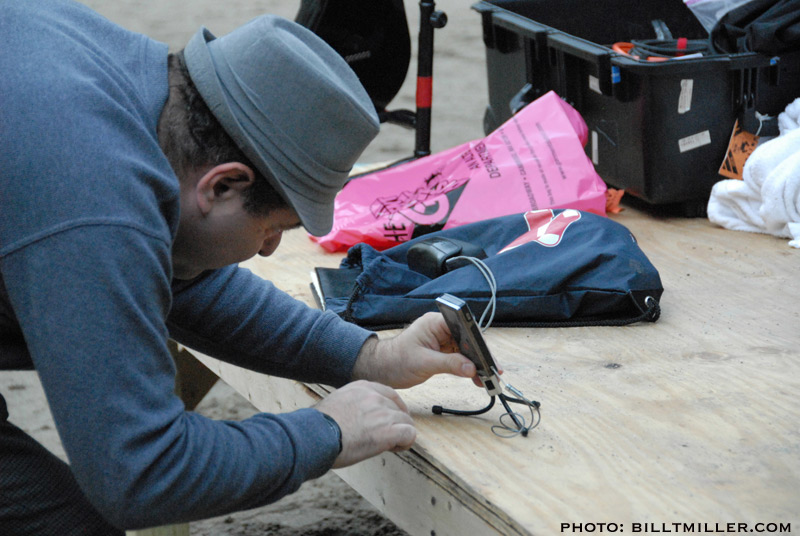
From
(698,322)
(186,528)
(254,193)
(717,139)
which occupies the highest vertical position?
(254,193)

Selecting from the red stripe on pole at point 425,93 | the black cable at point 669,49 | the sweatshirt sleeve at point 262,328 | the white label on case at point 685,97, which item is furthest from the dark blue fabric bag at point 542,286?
the red stripe on pole at point 425,93

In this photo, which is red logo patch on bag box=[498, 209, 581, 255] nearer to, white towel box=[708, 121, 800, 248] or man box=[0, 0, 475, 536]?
white towel box=[708, 121, 800, 248]

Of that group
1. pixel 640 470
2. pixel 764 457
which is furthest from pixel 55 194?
pixel 764 457

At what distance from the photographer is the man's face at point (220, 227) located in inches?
35.7

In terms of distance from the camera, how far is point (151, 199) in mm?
803

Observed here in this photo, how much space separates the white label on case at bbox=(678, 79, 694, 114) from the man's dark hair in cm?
135

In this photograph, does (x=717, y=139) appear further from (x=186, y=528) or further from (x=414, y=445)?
(x=186, y=528)

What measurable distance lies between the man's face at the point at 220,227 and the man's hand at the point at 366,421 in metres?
0.20

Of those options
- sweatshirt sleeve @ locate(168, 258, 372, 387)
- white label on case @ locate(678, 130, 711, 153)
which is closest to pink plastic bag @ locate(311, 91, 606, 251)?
white label on case @ locate(678, 130, 711, 153)

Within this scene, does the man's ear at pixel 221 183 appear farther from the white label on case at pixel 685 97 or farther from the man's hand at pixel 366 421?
the white label on case at pixel 685 97

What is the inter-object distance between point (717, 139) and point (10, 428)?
1628 millimetres

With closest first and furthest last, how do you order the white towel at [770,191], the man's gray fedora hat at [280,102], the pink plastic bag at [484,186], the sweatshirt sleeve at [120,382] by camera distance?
the sweatshirt sleeve at [120,382]
the man's gray fedora hat at [280,102]
the white towel at [770,191]
the pink plastic bag at [484,186]

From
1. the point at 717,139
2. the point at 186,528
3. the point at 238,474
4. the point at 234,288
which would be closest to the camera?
the point at 238,474

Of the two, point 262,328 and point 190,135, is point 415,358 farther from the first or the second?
point 190,135
